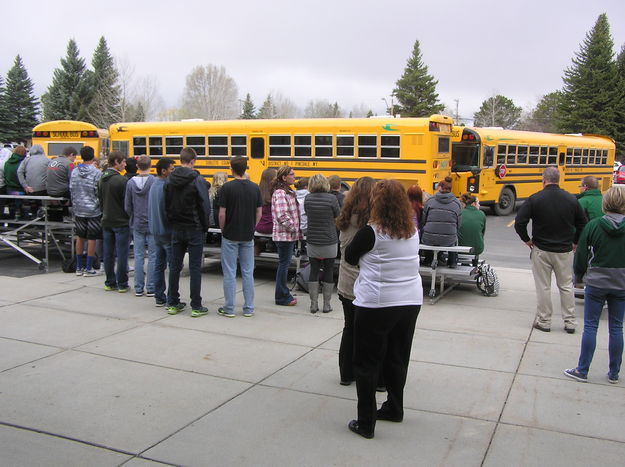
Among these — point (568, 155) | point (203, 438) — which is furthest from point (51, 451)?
point (568, 155)

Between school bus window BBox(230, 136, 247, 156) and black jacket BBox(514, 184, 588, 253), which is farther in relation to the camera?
school bus window BBox(230, 136, 247, 156)

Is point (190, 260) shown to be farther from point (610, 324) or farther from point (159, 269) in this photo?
point (610, 324)

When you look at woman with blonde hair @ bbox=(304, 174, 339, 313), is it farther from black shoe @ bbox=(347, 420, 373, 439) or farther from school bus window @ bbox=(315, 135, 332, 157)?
school bus window @ bbox=(315, 135, 332, 157)

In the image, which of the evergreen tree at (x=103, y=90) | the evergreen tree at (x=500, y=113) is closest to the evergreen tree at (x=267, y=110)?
the evergreen tree at (x=500, y=113)

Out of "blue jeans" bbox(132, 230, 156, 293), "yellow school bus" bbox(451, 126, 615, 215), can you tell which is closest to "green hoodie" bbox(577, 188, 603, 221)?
"blue jeans" bbox(132, 230, 156, 293)

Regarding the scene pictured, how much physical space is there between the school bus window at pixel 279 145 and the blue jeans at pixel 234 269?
12.1 meters

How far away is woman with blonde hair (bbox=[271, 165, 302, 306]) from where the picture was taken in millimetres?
7598

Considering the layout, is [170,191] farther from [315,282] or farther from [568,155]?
[568,155]

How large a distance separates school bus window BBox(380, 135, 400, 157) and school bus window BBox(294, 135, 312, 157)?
2.38 metres

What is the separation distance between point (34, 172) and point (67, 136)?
49.9 ft

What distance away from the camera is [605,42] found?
5916cm

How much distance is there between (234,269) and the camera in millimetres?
7238

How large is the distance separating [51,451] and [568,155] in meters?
24.2

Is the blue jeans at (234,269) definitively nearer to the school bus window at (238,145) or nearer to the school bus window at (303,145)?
the school bus window at (303,145)
